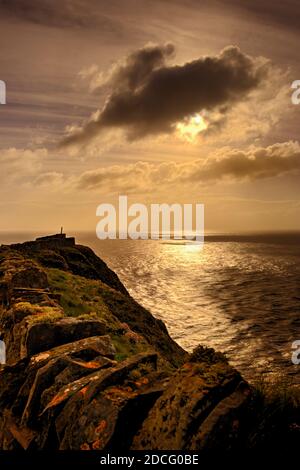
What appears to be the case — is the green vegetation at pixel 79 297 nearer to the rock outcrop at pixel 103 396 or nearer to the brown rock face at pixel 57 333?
the brown rock face at pixel 57 333

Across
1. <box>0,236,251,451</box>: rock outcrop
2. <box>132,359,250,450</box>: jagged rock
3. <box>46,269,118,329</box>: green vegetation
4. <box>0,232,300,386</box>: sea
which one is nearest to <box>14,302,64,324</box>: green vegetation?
<box>0,236,251,451</box>: rock outcrop

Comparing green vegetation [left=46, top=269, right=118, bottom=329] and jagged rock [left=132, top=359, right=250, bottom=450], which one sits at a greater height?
jagged rock [left=132, top=359, right=250, bottom=450]

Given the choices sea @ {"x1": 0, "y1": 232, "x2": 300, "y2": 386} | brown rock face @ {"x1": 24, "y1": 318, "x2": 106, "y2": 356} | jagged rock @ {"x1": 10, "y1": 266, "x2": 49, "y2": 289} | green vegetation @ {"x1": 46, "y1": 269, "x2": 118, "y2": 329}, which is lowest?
sea @ {"x1": 0, "y1": 232, "x2": 300, "y2": 386}

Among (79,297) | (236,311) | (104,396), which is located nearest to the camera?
(104,396)

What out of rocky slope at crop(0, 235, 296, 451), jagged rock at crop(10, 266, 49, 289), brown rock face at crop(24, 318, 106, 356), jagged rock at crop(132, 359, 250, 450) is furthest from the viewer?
jagged rock at crop(10, 266, 49, 289)

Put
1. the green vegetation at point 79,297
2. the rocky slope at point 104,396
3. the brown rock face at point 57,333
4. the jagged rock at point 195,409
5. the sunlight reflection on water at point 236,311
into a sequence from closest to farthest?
the jagged rock at point 195,409
the rocky slope at point 104,396
the brown rock face at point 57,333
the green vegetation at point 79,297
the sunlight reflection on water at point 236,311

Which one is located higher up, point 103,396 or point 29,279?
point 29,279

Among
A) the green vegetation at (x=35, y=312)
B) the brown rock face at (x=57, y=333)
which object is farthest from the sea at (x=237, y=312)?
the green vegetation at (x=35, y=312)

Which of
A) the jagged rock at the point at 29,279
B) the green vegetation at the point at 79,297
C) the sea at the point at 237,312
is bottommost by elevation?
the sea at the point at 237,312

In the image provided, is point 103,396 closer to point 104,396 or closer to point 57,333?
point 104,396

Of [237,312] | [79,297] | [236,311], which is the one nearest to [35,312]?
[79,297]

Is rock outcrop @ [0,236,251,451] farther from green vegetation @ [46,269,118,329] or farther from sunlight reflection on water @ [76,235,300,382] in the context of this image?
sunlight reflection on water @ [76,235,300,382]
